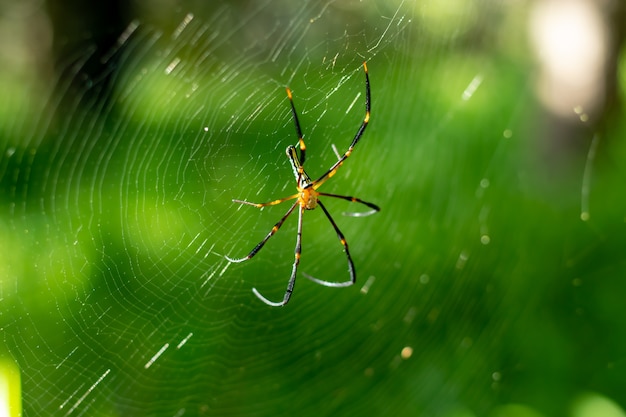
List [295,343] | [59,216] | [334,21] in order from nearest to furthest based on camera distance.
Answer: [295,343] → [59,216] → [334,21]

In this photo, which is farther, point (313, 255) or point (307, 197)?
point (313, 255)

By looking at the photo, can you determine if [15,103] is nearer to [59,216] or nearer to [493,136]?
[59,216]

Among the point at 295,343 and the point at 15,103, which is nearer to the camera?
the point at 295,343

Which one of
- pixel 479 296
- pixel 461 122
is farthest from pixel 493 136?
pixel 479 296

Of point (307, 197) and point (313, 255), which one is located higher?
point (307, 197)

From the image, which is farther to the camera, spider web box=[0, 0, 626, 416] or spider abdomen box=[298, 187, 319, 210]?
spider web box=[0, 0, 626, 416]

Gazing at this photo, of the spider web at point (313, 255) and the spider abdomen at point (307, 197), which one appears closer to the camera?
the spider abdomen at point (307, 197)

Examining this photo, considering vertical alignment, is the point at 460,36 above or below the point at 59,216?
below

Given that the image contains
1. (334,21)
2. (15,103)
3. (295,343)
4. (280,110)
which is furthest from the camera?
(15,103)
